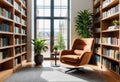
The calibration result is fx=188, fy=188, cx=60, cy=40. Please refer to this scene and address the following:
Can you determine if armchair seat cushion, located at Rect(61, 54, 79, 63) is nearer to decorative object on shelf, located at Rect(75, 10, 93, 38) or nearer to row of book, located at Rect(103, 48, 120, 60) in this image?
row of book, located at Rect(103, 48, 120, 60)

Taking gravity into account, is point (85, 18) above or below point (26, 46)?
above

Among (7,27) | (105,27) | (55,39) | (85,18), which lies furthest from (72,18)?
(7,27)

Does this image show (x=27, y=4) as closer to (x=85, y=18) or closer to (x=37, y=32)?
(x=37, y=32)

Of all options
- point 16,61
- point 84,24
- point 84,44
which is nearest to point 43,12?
point 84,24

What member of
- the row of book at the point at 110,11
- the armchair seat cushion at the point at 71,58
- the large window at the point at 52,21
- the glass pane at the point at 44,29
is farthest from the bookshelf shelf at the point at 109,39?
the glass pane at the point at 44,29

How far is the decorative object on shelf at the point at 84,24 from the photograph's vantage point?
7.03 metres

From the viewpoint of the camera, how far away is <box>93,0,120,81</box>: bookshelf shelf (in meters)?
4.78

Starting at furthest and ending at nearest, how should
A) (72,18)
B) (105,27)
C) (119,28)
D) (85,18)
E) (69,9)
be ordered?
1. (69,9)
2. (72,18)
3. (85,18)
4. (105,27)
5. (119,28)

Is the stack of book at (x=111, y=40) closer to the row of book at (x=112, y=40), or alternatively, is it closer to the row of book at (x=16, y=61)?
the row of book at (x=112, y=40)

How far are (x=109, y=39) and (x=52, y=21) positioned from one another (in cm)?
346

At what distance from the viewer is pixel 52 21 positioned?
820 centimetres

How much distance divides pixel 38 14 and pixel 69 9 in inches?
53.7

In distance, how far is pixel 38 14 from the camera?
820 centimetres

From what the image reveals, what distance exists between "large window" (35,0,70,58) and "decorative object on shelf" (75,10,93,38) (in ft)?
3.44
